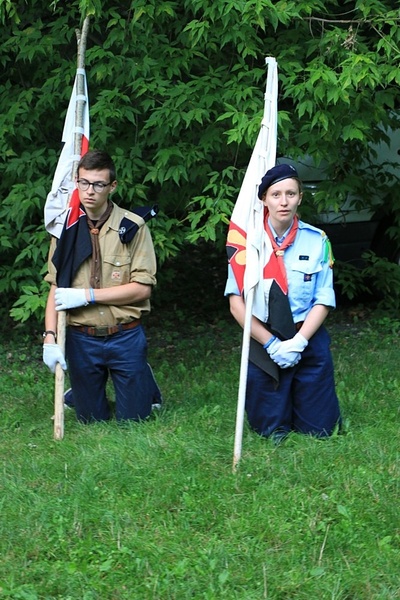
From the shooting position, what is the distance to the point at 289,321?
196 inches

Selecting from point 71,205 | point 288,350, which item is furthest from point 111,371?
point 288,350

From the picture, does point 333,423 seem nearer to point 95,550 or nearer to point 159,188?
point 95,550

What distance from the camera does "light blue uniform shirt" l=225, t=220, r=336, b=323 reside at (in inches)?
196

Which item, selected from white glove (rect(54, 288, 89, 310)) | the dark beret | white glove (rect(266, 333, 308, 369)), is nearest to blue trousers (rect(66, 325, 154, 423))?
Result: white glove (rect(54, 288, 89, 310))

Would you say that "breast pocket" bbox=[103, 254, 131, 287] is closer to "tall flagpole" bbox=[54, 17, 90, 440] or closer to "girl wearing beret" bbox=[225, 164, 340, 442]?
"tall flagpole" bbox=[54, 17, 90, 440]

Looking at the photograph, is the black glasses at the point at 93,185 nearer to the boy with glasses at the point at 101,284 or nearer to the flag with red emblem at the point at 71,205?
the boy with glasses at the point at 101,284

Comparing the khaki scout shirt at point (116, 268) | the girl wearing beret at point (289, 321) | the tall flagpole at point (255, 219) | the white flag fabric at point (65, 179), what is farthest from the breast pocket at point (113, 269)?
the tall flagpole at point (255, 219)

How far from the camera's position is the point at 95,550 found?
4.04m

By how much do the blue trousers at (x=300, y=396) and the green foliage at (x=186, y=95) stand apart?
1412 mm

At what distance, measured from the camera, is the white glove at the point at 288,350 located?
489 cm

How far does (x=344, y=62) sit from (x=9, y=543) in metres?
3.35

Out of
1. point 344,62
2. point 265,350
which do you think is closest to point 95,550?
point 265,350

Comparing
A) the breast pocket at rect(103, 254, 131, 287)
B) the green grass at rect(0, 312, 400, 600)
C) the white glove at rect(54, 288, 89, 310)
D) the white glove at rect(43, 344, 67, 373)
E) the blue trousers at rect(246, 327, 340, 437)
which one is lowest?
the green grass at rect(0, 312, 400, 600)

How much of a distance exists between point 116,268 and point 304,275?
110cm
